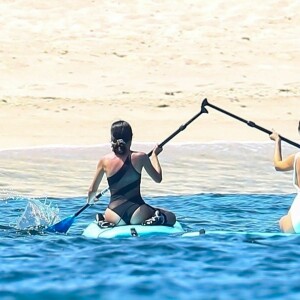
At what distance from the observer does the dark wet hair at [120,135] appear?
9.20 meters

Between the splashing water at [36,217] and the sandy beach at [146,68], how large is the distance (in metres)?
6.19

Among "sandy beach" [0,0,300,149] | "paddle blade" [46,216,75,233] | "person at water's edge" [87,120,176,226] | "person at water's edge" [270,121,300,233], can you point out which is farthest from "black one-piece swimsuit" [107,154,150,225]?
"sandy beach" [0,0,300,149]

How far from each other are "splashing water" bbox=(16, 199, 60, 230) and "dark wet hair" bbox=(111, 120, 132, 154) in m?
1.62

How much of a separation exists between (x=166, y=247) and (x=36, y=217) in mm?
2115

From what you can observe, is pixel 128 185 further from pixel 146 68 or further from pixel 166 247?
pixel 146 68

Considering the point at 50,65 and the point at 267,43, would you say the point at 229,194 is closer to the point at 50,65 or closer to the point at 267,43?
the point at 50,65

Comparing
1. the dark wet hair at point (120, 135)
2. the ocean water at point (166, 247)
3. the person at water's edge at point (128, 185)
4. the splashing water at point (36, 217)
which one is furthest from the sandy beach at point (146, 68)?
the dark wet hair at point (120, 135)

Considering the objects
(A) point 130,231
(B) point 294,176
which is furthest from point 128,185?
(B) point 294,176

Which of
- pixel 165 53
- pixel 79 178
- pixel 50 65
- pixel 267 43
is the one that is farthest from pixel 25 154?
pixel 267 43

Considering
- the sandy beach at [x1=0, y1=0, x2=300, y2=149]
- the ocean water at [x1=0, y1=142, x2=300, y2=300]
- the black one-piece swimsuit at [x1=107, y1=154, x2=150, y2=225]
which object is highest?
the sandy beach at [x1=0, y1=0, x2=300, y2=149]

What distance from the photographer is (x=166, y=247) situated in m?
9.02

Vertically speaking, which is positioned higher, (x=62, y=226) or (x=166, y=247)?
(x=62, y=226)

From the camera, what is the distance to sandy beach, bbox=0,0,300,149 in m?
19.2

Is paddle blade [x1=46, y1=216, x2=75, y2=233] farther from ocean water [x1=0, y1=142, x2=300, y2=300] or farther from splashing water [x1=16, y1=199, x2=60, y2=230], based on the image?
splashing water [x1=16, y1=199, x2=60, y2=230]
